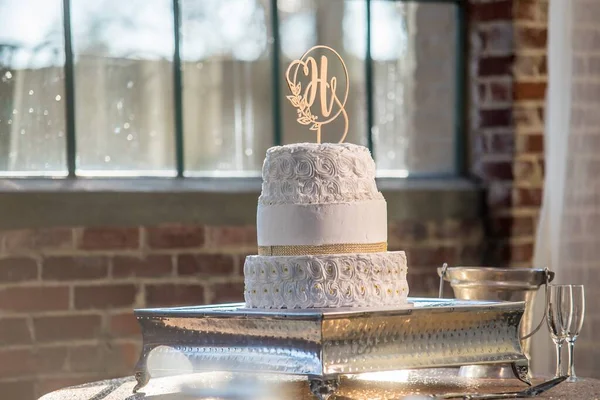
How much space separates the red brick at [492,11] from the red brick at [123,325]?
1.69 meters

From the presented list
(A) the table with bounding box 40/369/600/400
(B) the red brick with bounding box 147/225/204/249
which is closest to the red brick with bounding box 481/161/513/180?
(B) the red brick with bounding box 147/225/204/249

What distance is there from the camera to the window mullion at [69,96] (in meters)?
3.88

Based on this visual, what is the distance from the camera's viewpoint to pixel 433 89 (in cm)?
447

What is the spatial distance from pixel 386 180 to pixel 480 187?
0.36 meters

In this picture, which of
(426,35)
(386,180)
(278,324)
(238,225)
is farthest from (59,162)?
(278,324)

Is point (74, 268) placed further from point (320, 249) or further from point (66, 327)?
point (320, 249)

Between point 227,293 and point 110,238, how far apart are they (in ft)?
1.47

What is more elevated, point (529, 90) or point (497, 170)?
point (529, 90)

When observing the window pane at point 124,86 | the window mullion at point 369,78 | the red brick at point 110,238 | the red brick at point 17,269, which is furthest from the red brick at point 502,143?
the red brick at point 17,269

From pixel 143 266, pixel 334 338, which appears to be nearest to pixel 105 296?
pixel 143 266

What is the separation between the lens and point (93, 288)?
3840mm

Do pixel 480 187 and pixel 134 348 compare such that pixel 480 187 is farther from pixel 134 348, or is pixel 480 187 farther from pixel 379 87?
pixel 134 348

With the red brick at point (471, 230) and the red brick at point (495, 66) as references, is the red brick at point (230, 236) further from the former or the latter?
the red brick at point (495, 66)

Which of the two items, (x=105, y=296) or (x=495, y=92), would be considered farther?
(x=495, y=92)
